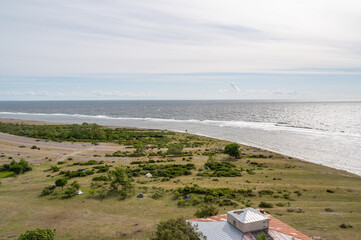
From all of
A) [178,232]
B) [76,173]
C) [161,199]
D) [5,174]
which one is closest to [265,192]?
[161,199]

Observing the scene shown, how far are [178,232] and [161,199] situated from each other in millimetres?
18011

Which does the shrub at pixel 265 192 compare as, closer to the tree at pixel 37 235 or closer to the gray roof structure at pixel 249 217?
the gray roof structure at pixel 249 217

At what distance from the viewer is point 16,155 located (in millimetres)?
66938

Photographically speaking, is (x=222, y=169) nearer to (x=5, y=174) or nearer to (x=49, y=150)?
(x=5, y=174)

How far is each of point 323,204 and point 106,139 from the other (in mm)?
84570

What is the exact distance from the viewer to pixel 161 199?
1513 inches

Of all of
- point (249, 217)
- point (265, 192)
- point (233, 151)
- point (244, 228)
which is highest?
point (249, 217)

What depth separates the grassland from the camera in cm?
2969

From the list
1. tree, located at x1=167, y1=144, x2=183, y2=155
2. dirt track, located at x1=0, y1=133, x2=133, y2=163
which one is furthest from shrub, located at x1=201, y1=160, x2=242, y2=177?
dirt track, located at x1=0, y1=133, x2=133, y2=163

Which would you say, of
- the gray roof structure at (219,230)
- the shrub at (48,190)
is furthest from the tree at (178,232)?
the shrub at (48,190)

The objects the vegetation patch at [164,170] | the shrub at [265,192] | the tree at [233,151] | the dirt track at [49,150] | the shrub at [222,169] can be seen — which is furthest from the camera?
the tree at [233,151]

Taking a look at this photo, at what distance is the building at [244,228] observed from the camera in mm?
21797

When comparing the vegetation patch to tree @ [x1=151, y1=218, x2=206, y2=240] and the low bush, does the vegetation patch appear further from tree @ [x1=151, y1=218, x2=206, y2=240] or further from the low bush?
tree @ [x1=151, y1=218, x2=206, y2=240]

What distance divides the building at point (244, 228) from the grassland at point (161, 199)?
831 centimetres
